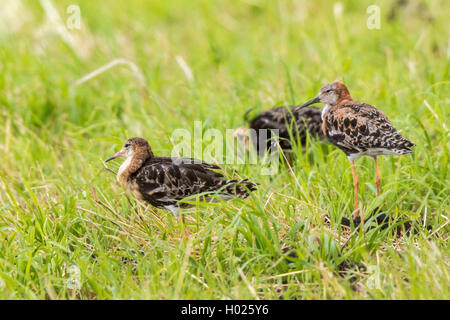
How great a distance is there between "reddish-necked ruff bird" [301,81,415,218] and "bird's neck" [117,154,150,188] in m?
1.64

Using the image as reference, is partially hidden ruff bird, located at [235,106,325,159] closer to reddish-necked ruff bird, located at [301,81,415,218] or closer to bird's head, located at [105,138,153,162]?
reddish-necked ruff bird, located at [301,81,415,218]

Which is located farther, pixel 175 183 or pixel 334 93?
pixel 334 93

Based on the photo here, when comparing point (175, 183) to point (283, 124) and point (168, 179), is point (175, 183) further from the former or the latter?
point (283, 124)

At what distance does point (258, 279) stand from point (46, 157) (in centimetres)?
357

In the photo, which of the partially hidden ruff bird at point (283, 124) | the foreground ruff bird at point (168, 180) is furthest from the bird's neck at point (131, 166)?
the partially hidden ruff bird at point (283, 124)

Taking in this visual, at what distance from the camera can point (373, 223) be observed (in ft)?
15.2

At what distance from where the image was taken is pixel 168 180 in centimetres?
494

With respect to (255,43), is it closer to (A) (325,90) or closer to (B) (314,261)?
(A) (325,90)

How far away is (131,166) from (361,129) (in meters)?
1.98

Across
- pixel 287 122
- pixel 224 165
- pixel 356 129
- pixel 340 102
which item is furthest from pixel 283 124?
pixel 356 129

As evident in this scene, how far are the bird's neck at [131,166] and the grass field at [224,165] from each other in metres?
0.28

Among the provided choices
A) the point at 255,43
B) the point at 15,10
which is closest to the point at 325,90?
the point at 255,43

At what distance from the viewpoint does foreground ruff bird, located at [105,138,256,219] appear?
16.2 ft

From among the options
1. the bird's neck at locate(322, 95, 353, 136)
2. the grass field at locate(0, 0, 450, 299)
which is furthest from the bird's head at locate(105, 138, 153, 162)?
the bird's neck at locate(322, 95, 353, 136)
